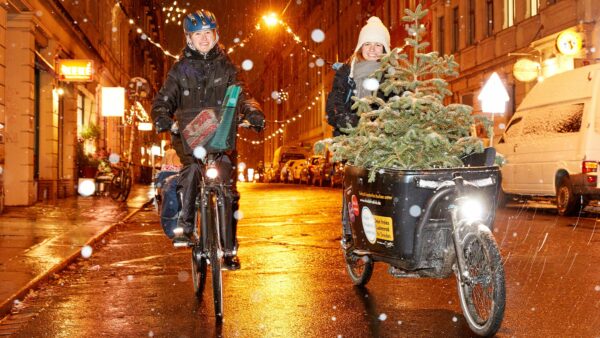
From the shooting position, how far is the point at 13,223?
40.0 ft

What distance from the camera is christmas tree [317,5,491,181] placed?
5.31 metres

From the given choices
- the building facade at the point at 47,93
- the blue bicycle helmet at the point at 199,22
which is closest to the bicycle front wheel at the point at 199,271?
the blue bicycle helmet at the point at 199,22

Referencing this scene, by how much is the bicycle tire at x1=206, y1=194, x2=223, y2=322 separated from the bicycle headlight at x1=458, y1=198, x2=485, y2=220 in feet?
5.17

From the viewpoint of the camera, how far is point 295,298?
6.16 meters

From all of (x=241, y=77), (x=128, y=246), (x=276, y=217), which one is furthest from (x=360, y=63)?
(x=276, y=217)

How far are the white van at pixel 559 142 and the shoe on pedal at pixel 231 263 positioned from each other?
9553 mm

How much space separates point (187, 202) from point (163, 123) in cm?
63

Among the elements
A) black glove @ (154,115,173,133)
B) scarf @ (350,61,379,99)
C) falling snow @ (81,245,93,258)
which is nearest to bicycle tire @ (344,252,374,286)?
scarf @ (350,61,379,99)

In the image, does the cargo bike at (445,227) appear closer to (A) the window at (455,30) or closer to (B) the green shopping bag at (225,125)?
(B) the green shopping bag at (225,125)

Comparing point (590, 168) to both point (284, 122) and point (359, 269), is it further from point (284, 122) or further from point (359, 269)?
point (284, 122)

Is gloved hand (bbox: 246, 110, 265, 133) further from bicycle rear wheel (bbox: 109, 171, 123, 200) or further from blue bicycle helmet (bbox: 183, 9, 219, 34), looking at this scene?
bicycle rear wheel (bbox: 109, 171, 123, 200)

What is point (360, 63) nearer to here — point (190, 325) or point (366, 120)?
point (366, 120)

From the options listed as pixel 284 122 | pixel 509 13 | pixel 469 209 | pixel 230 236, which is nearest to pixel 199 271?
pixel 230 236

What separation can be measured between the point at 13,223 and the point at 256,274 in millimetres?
6103
